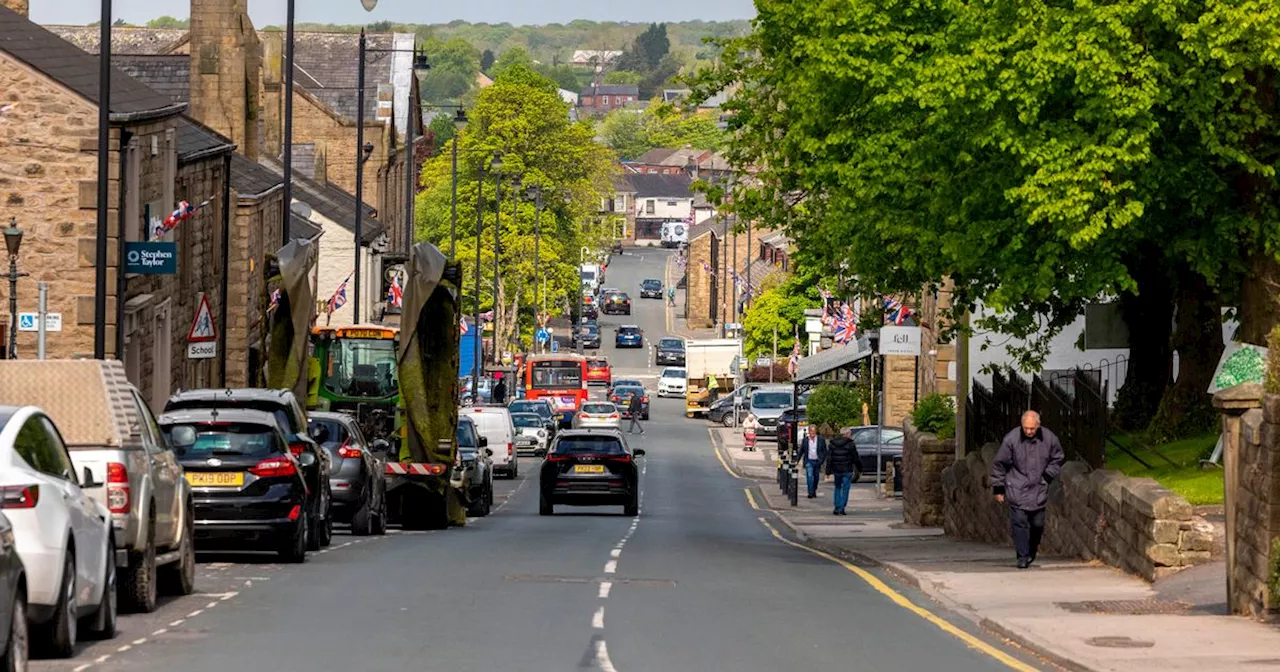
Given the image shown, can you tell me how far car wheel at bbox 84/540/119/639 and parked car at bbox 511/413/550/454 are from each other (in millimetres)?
58152

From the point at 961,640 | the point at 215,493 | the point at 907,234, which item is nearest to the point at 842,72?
the point at 907,234

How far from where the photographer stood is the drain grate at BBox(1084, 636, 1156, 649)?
15.7 m

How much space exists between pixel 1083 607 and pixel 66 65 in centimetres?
2569

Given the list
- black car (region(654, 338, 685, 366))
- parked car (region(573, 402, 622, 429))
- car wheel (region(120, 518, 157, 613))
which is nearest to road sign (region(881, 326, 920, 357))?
car wheel (region(120, 518, 157, 613))

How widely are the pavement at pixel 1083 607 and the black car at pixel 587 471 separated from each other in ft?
32.9

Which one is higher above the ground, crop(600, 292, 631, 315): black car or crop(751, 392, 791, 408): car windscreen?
crop(600, 292, 631, 315): black car

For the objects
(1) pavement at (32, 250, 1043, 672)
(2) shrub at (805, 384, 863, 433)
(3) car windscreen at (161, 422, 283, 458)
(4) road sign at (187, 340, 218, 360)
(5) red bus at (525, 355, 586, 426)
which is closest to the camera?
(1) pavement at (32, 250, 1043, 672)

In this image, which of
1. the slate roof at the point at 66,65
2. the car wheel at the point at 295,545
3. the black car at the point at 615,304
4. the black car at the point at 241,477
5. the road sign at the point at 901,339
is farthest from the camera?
the black car at the point at 615,304

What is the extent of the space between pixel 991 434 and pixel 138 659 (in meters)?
22.0

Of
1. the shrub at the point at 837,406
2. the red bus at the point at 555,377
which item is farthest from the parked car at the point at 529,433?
the red bus at the point at 555,377

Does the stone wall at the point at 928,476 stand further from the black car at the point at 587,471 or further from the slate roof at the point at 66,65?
the slate roof at the point at 66,65

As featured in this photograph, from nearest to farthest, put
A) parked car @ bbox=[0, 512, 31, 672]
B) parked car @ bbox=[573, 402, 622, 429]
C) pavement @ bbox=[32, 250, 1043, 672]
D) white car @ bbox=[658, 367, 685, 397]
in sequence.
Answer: parked car @ bbox=[0, 512, 31, 672], pavement @ bbox=[32, 250, 1043, 672], parked car @ bbox=[573, 402, 622, 429], white car @ bbox=[658, 367, 685, 397]

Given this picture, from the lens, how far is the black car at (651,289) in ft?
602

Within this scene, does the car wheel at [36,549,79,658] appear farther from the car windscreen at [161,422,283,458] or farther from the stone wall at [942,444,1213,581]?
the stone wall at [942,444,1213,581]
